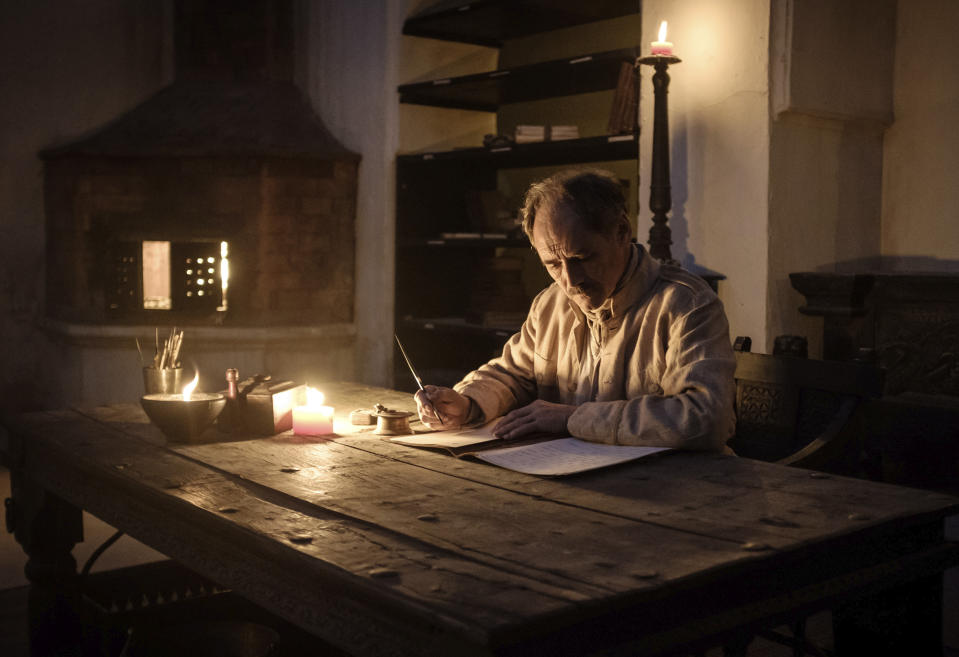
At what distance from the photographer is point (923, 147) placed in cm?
360

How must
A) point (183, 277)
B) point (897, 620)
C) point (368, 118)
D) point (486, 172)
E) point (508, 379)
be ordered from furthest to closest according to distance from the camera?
point (486, 172) < point (368, 118) < point (183, 277) < point (508, 379) < point (897, 620)

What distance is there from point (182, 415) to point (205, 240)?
316cm

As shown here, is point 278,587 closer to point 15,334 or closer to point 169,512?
point 169,512

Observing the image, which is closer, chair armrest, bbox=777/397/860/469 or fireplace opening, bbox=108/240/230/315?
chair armrest, bbox=777/397/860/469

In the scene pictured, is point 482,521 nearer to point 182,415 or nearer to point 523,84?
point 182,415

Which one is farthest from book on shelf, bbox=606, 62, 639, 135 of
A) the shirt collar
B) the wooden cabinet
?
the shirt collar

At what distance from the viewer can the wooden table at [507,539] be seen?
3.12 feet

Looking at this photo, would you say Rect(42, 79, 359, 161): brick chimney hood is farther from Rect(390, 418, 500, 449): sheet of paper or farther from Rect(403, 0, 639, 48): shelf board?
Rect(390, 418, 500, 449): sheet of paper

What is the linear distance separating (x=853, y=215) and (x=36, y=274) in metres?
3.95

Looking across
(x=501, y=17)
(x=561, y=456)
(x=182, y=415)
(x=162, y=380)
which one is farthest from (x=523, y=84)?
(x=561, y=456)

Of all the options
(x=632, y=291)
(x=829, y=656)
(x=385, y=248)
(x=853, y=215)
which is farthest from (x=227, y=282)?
(x=829, y=656)

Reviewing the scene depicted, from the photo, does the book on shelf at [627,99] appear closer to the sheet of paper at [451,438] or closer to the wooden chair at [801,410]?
the wooden chair at [801,410]

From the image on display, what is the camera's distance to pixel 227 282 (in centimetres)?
476

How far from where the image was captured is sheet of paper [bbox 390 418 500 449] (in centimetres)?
169
